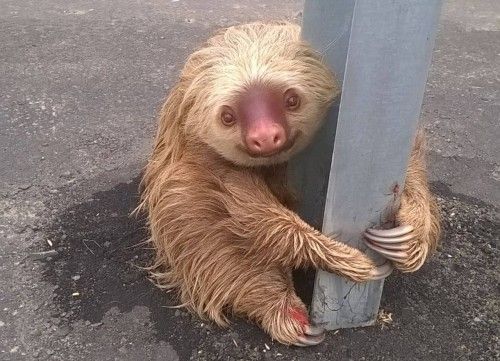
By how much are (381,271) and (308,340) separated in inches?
16.8

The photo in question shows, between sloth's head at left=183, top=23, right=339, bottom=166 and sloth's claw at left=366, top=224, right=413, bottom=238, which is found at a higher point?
sloth's head at left=183, top=23, right=339, bottom=166

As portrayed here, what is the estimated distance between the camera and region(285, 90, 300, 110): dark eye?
7.49 feet

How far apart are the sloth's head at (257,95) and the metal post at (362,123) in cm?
15

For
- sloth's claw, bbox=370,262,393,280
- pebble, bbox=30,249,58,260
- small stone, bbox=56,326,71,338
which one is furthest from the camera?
pebble, bbox=30,249,58,260

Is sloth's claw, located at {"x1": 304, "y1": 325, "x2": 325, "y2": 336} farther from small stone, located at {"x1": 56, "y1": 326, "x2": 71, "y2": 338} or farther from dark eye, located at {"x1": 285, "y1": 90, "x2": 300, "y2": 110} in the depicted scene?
small stone, located at {"x1": 56, "y1": 326, "x2": 71, "y2": 338}

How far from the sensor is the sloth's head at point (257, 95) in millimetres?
2223

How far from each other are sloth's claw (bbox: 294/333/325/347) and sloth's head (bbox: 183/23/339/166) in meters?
0.74

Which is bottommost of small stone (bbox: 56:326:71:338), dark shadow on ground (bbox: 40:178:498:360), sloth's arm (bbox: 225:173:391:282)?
small stone (bbox: 56:326:71:338)

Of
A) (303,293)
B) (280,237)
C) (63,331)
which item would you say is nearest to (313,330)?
(303,293)

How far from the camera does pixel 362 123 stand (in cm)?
209

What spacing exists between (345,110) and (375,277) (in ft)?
2.32

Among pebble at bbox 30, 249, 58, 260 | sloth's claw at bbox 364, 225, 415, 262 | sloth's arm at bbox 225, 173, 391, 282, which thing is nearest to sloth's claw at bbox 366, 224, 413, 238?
sloth's claw at bbox 364, 225, 415, 262

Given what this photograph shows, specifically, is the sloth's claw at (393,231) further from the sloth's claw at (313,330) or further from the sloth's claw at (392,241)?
the sloth's claw at (313,330)

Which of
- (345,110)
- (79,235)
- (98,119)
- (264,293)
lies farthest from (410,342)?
(98,119)
